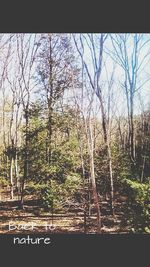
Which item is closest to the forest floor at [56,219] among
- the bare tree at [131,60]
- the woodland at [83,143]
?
the woodland at [83,143]

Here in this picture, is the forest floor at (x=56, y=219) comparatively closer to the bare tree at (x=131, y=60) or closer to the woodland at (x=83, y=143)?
the woodland at (x=83, y=143)

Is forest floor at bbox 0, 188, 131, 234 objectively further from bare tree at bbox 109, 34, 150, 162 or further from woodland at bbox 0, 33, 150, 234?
bare tree at bbox 109, 34, 150, 162

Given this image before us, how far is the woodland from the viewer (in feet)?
10.0

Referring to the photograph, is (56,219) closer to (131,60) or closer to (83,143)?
(83,143)

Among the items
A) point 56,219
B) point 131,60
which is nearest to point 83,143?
point 56,219

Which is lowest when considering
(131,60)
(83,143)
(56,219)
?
(56,219)

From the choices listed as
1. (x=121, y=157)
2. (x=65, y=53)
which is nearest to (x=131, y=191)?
(x=121, y=157)

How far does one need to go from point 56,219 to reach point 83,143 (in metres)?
0.74

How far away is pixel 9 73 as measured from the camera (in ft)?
10.2

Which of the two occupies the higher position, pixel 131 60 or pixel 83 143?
pixel 131 60

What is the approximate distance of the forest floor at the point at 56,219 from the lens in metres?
3.05

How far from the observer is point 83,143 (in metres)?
3.08
